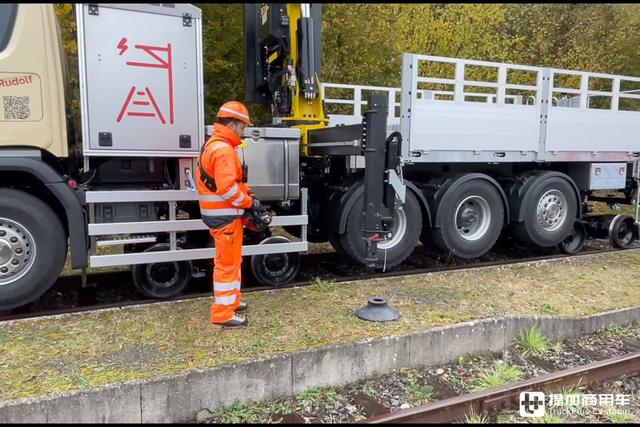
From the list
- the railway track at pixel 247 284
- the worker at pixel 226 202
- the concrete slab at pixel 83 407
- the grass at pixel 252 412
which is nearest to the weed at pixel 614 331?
the railway track at pixel 247 284

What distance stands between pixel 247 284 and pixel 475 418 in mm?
3270

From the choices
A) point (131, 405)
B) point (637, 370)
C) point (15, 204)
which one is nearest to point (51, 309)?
point (15, 204)

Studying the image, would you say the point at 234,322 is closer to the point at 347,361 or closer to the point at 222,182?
the point at 347,361

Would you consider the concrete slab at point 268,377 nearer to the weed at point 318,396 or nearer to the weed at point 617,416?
the weed at point 318,396

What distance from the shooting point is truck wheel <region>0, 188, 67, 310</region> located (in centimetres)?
441

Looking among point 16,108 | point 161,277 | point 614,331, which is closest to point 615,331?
point 614,331

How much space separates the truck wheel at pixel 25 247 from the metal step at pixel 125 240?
36 centimetres

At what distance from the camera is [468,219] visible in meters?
6.92

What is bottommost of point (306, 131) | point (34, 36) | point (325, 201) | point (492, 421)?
point (492, 421)

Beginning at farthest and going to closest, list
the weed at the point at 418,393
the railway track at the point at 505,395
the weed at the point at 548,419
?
the weed at the point at 418,393
the weed at the point at 548,419
the railway track at the point at 505,395

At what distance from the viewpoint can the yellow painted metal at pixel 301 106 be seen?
239 inches

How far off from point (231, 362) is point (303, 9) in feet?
13.8

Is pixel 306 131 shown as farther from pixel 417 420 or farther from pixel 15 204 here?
pixel 417 420

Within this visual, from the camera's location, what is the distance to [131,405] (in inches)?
132
